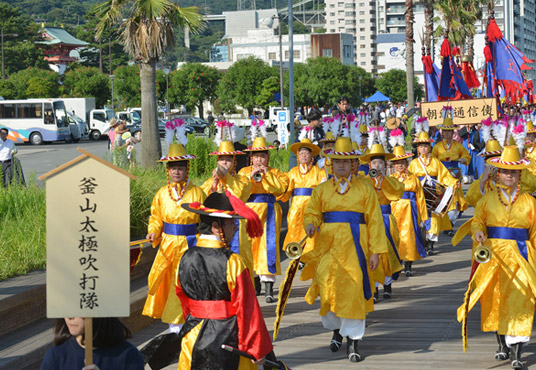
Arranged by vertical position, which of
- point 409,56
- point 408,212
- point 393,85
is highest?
point 393,85

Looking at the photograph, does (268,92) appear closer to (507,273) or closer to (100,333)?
(507,273)

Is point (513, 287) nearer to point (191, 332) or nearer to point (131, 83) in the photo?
point (191, 332)

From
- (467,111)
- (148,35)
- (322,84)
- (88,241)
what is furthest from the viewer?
(322,84)

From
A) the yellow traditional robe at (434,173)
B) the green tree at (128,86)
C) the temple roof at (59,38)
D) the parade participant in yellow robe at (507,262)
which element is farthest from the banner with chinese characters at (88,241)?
the temple roof at (59,38)

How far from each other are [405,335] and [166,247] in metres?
2.53

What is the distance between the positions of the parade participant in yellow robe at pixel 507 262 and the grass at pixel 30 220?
4274 millimetres

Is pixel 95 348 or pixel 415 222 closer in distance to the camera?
pixel 95 348

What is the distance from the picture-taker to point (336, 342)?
8.13 meters

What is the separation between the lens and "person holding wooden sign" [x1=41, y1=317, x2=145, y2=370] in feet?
13.3

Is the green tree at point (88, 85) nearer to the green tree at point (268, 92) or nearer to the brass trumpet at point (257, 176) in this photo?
the green tree at point (268, 92)

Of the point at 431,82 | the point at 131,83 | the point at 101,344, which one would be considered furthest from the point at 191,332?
the point at 131,83

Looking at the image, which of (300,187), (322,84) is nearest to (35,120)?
(322,84)

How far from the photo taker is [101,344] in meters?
4.13

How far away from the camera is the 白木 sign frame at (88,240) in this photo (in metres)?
3.92
